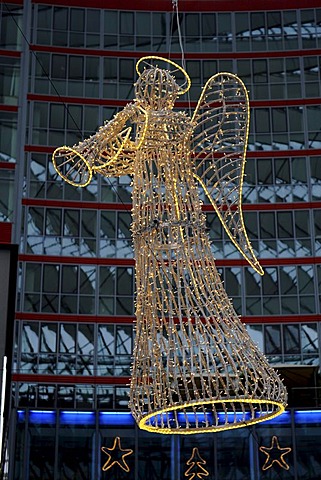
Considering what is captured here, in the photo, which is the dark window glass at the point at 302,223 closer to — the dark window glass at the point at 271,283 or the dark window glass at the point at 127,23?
the dark window glass at the point at 271,283

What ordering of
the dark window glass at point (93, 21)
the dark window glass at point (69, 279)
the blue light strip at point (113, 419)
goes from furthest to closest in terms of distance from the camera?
the dark window glass at point (93, 21)
the dark window glass at point (69, 279)
the blue light strip at point (113, 419)

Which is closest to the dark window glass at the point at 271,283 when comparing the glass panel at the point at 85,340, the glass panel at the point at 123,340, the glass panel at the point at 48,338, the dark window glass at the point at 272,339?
the dark window glass at the point at 272,339

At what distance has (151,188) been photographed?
13.8m

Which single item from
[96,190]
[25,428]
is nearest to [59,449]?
[25,428]

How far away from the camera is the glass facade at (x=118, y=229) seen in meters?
29.2

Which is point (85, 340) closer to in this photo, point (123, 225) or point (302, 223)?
point (123, 225)

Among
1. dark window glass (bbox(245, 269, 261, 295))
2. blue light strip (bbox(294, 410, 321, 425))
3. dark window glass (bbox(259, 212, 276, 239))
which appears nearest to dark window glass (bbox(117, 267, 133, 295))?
dark window glass (bbox(245, 269, 261, 295))

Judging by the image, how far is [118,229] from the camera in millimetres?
34281

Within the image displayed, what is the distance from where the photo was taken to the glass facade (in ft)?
95.7

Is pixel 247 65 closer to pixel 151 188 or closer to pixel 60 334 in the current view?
pixel 60 334

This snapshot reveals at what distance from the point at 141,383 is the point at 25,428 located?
17.0 metres

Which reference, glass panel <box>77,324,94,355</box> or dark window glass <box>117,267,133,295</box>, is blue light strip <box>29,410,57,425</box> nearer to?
glass panel <box>77,324,94,355</box>

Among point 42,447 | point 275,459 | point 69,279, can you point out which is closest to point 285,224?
point 69,279

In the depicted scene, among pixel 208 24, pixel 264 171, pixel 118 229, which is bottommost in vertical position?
pixel 118 229
